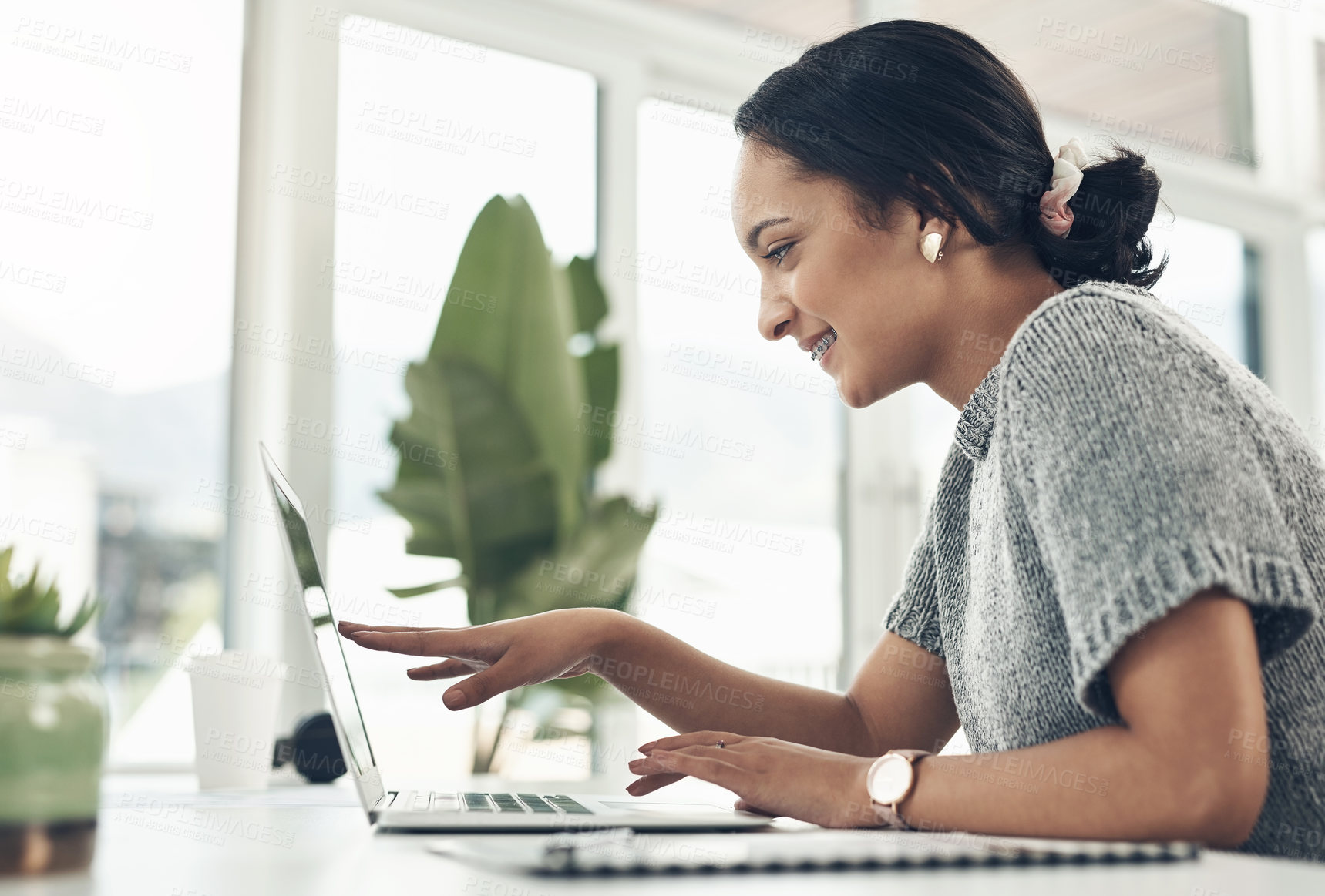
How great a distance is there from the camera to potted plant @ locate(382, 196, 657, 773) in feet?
6.43

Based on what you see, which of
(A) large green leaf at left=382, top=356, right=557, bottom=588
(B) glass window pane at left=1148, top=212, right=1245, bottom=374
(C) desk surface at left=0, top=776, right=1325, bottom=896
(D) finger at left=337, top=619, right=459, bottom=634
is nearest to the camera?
(C) desk surface at left=0, top=776, right=1325, bottom=896

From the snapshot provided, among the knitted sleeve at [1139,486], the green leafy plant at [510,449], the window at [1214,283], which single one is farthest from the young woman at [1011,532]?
the window at [1214,283]

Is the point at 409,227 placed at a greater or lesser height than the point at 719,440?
greater

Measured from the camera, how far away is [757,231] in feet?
3.79

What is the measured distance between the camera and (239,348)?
220 cm

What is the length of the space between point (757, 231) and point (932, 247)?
0.19 metres

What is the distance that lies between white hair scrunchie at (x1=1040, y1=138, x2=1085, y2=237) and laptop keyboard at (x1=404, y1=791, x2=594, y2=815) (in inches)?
26.7

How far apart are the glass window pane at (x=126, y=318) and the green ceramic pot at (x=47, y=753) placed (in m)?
1.54

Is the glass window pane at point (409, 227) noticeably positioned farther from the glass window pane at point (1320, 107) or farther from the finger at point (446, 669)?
the glass window pane at point (1320, 107)

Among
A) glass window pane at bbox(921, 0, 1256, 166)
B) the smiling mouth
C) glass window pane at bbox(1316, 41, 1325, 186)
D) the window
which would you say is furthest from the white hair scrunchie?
glass window pane at bbox(1316, 41, 1325, 186)

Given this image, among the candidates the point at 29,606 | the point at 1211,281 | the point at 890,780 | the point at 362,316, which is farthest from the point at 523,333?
the point at 1211,281

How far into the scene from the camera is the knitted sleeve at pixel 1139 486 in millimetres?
684

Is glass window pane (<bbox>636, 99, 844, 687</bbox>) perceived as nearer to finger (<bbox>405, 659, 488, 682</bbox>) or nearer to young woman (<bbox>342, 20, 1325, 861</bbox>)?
young woman (<bbox>342, 20, 1325, 861</bbox>)

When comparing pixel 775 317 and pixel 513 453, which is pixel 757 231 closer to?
pixel 775 317
